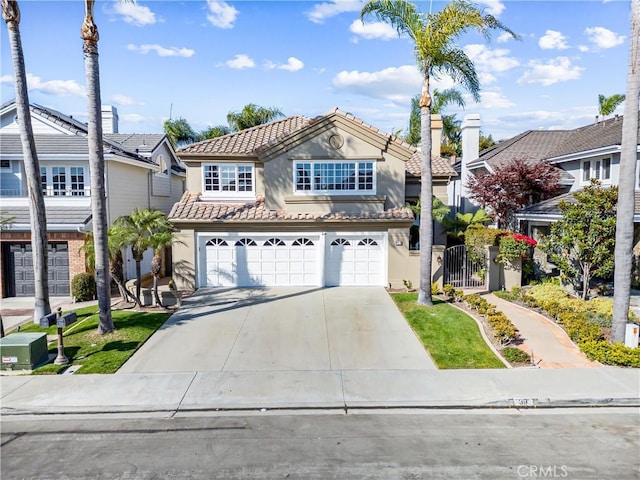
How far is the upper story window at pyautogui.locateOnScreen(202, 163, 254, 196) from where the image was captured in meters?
19.5

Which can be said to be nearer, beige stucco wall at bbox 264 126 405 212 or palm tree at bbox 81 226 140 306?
palm tree at bbox 81 226 140 306

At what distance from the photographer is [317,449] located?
23.9 ft

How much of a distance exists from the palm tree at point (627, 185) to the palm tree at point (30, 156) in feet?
49.5

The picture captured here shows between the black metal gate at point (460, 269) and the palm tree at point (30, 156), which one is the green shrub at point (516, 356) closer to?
the black metal gate at point (460, 269)

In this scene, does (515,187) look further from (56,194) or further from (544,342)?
(56,194)

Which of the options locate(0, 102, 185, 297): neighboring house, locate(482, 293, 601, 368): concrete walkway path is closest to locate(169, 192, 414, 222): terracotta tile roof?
locate(0, 102, 185, 297): neighboring house

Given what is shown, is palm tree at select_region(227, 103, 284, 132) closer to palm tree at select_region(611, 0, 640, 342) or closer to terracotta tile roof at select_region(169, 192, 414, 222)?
terracotta tile roof at select_region(169, 192, 414, 222)

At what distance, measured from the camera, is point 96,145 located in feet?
40.3

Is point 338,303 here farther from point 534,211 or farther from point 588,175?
point 588,175

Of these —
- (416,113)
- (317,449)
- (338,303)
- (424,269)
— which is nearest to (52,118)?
(338,303)

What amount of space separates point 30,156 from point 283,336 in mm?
8653

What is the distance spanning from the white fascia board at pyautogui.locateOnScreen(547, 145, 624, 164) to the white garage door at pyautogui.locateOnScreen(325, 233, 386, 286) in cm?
941

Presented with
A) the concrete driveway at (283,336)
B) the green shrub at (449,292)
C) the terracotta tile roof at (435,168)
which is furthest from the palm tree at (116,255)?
the terracotta tile roof at (435,168)

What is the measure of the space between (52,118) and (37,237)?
28.5 ft
